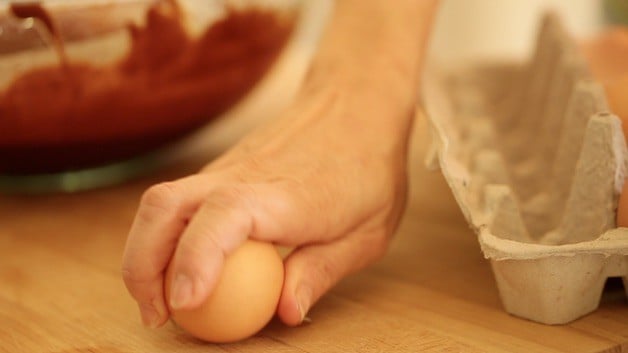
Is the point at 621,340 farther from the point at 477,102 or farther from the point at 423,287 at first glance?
Result: the point at 477,102

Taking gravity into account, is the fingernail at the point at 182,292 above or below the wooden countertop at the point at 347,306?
above

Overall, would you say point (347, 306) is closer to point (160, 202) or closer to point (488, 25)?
point (160, 202)

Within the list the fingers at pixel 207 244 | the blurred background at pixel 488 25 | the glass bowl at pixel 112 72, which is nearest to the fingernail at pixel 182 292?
the fingers at pixel 207 244

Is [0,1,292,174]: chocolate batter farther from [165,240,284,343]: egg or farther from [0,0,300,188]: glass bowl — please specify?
[165,240,284,343]: egg

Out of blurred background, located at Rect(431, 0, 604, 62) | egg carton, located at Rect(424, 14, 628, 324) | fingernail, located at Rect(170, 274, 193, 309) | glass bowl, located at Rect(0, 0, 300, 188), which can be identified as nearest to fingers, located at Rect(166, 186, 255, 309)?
fingernail, located at Rect(170, 274, 193, 309)

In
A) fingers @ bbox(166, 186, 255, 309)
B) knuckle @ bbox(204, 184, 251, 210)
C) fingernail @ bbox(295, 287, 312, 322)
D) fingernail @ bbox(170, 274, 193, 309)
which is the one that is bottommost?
fingernail @ bbox(295, 287, 312, 322)

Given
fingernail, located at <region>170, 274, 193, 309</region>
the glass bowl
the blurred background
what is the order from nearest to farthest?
fingernail, located at <region>170, 274, 193, 309</region> → the glass bowl → the blurred background

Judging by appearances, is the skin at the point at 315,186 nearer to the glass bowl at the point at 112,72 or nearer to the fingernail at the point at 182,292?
the fingernail at the point at 182,292

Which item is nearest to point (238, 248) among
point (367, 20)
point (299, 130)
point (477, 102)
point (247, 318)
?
point (247, 318)
